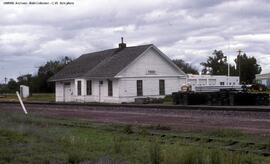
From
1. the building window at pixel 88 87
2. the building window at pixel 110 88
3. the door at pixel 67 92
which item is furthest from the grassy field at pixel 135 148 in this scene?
the door at pixel 67 92

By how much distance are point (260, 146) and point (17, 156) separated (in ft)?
20.9

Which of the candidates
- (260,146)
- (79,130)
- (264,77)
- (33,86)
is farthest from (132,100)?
(264,77)

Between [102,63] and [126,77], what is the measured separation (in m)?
6.41

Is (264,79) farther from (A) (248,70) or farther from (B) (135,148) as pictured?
(B) (135,148)

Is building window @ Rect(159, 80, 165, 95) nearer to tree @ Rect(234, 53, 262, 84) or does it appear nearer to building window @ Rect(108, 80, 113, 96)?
building window @ Rect(108, 80, 113, 96)

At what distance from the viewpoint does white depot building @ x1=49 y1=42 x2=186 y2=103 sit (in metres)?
50.8

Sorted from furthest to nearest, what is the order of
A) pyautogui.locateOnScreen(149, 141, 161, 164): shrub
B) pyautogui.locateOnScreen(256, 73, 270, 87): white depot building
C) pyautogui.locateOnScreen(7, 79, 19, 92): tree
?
pyautogui.locateOnScreen(7, 79, 19, 92): tree → pyautogui.locateOnScreen(256, 73, 270, 87): white depot building → pyautogui.locateOnScreen(149, 141, 161, 164): shrub

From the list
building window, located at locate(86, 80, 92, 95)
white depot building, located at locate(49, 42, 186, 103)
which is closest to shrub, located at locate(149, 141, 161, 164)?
white depot building, located at locate(49, 42, 186, 103)

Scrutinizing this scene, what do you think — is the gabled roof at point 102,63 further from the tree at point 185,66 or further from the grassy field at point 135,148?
the tree at point 185,66

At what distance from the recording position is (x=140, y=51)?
52.7 metres

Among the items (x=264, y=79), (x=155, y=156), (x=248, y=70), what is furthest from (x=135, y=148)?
(x=248, y=70)

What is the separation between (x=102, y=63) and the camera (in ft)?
185

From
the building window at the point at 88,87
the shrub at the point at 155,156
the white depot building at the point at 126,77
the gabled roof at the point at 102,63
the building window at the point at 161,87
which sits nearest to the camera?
the shrub at the point at 155,156

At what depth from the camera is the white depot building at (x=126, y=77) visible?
167 feet
